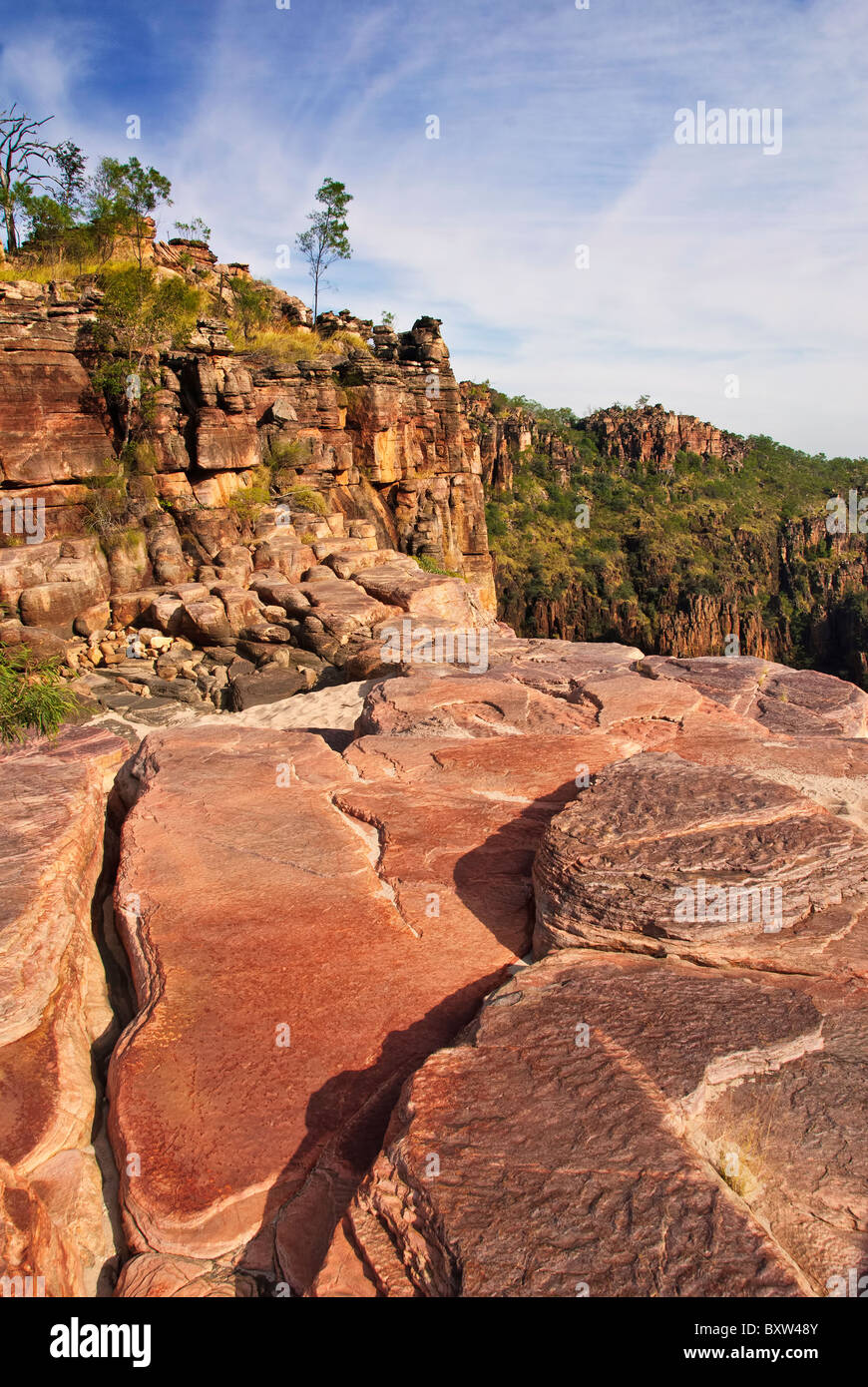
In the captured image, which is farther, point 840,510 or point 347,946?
point 840,510

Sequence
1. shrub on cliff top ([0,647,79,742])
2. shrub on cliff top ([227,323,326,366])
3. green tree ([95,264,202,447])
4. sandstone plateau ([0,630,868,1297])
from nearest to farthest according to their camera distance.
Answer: sandstone plateau ([0,630,868,1297]), shrub on cliff top ([0,647,79,742]), green tree ([95,264,202,447]), shrub on cliff top ([227,323,326,366])

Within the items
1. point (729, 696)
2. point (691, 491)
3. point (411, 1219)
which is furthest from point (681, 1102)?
point (691, 491)

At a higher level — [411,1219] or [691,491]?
[691,491]

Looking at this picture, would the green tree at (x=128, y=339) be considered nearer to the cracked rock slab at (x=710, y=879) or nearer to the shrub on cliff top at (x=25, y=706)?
the shrub on cliff top at (x=25, y=706)

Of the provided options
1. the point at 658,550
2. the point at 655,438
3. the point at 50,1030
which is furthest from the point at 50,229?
the point at 655,438

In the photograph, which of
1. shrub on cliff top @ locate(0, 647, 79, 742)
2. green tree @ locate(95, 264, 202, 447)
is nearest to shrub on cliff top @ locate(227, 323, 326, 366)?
green tree @ locate(95, 264, 202, 447)

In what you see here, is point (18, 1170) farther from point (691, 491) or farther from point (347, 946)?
point (691, 491)

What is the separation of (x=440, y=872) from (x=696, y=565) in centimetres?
5081

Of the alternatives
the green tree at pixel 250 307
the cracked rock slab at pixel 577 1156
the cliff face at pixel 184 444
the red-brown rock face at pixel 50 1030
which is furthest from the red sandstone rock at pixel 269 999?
the green tree at pixel 250 307

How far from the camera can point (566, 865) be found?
250 cm

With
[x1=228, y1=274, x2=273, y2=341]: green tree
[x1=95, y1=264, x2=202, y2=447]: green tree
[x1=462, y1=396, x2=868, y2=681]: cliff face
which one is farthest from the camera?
[x1=462, y1=396, x2=868, y2=681]: cliff face

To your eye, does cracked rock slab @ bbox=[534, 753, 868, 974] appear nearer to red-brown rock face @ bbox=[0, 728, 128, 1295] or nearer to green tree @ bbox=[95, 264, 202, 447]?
red-brown rock face @ bbox=[0, 728, 128, 1295]

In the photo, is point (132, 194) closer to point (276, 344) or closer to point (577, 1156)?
point (276, 344)

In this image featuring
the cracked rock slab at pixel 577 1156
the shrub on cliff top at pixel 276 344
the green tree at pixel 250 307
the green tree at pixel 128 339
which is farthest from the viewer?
the green tree at pixel 250 307
